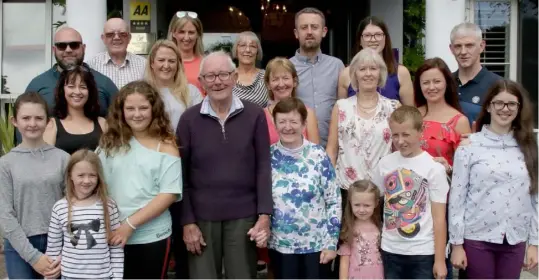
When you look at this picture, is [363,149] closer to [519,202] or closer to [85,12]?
[519,202]

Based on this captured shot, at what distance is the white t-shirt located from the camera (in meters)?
3.72

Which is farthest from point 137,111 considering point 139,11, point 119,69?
A: point 139,11

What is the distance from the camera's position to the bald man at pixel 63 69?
439cm

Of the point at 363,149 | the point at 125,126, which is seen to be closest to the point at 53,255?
the point at 125,126

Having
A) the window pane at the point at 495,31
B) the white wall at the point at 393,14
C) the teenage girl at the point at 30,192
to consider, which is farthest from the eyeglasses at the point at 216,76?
the window pane at the point at 495,31

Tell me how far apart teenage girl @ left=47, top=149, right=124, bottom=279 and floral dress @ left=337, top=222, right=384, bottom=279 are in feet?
4.58

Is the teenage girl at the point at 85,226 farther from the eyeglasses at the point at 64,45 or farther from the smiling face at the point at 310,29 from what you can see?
the smiling face at the point at 310,29

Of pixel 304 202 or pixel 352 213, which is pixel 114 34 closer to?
pixel 304 202

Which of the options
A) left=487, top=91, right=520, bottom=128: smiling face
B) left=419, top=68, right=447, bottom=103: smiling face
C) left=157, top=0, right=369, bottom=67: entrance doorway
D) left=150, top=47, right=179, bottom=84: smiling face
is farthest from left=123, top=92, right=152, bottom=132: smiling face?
left=157, top=0, right=369, bottom=67: entrance doorway

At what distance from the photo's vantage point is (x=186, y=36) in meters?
4.98

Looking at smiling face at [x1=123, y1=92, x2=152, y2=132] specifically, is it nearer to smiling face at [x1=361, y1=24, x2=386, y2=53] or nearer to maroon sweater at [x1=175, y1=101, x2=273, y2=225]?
maroon sweater at [x1=175, y1=101, x2=273, y2=225]

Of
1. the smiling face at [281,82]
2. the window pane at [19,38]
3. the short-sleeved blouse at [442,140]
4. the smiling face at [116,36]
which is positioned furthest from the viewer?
the window pane at [19,38]

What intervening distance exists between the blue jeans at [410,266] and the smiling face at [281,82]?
129cm

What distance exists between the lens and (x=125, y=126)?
12.1ft
